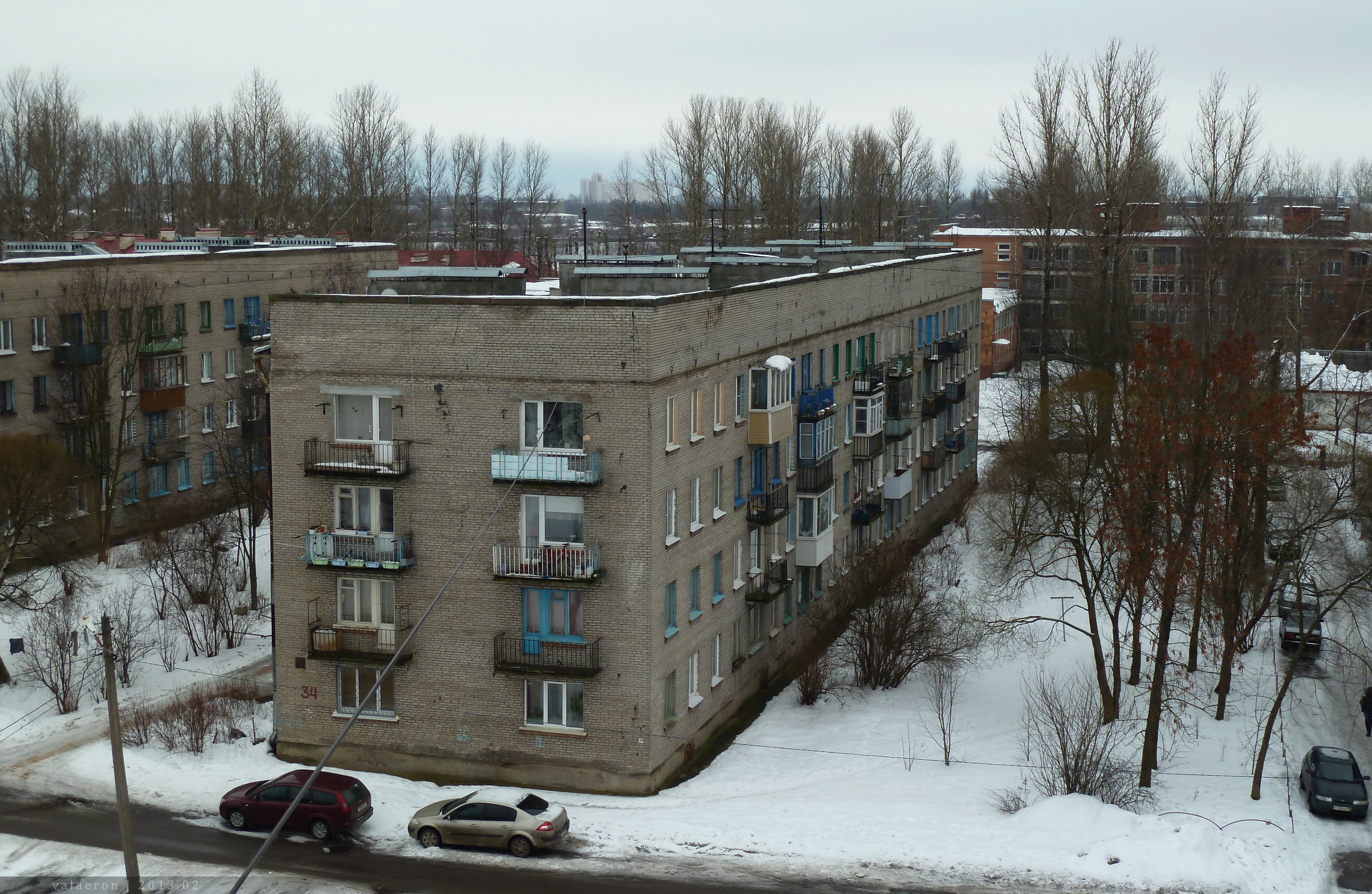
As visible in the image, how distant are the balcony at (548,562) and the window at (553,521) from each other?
0.17m

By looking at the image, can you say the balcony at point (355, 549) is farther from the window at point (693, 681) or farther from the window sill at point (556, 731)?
the window at point (693, 681)

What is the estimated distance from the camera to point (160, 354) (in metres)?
52.4

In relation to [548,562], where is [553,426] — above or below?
above

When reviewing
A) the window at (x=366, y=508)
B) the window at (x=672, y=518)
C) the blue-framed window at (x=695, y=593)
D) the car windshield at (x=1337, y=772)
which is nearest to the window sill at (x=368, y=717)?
the window at (x=366, y=508)

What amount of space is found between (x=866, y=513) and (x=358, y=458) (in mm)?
19154

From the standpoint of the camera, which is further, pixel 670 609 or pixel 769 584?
pixel 769 584

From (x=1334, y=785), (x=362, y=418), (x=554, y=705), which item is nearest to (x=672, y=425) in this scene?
(x=554, y=705)

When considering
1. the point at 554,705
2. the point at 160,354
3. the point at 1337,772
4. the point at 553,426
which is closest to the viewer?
the point at 553,426

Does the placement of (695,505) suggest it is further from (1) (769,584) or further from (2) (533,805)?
(2) (533,805)


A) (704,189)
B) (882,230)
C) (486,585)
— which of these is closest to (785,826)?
(486,585)

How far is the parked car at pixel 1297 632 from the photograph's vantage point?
124ft

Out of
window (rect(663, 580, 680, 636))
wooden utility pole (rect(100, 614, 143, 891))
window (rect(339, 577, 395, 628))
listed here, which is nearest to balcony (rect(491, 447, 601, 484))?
→ window (rect(663, 580, 680, 636))

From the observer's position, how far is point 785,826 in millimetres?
26906

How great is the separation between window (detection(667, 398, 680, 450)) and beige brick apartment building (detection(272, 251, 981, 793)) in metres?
0.05
